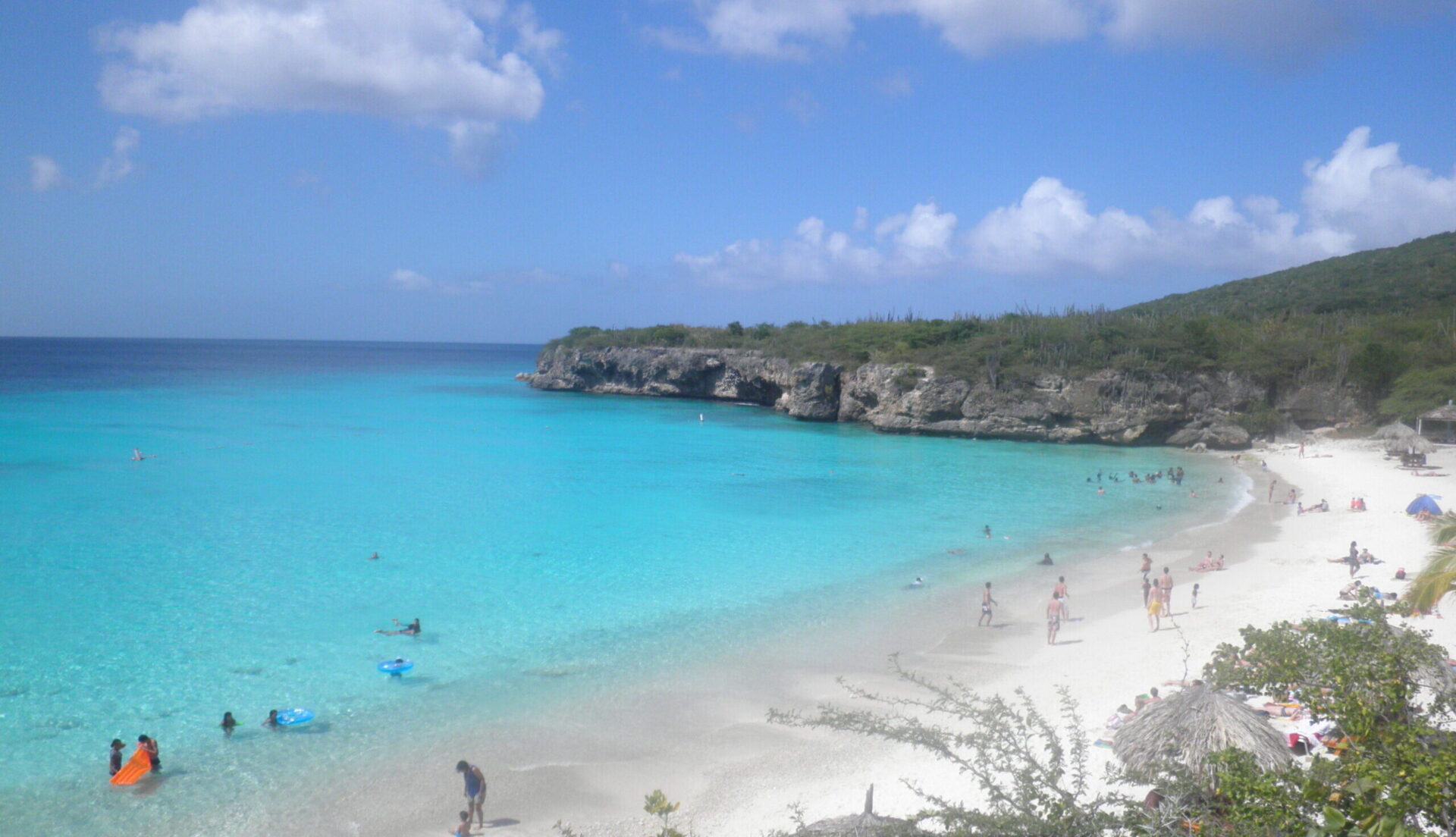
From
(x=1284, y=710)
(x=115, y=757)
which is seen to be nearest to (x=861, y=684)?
(x=1284, y=710)

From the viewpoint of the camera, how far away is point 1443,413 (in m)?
33.4

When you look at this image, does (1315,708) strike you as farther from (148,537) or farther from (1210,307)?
(1210,307)

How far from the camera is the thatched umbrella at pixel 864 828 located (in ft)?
19.2

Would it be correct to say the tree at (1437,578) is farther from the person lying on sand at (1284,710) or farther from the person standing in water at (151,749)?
the person standing in water at (151,749)

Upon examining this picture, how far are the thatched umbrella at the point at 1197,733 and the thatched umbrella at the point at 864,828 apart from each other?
8.71 ft

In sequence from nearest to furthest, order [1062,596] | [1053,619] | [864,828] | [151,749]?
[864,828]
[151,749]
[1053,619]
[1062,596]

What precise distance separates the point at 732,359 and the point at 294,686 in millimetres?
51543

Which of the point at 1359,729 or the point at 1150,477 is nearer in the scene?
the point at 1359,729

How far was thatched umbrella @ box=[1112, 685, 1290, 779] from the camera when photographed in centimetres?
759

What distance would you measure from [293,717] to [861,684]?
25.3 ft

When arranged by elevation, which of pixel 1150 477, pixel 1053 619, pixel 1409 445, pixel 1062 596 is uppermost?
pixel 1409 445

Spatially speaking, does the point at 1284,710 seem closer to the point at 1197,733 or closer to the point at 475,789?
the point at 1197,733

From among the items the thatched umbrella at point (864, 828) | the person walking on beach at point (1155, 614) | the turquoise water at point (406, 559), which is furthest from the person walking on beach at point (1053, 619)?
the thatched umbrella at point (864, 828)

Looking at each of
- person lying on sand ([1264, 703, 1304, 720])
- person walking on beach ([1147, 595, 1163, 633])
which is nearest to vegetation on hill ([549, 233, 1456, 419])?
person walking on beach ([1147, 595, 1163, 633])
